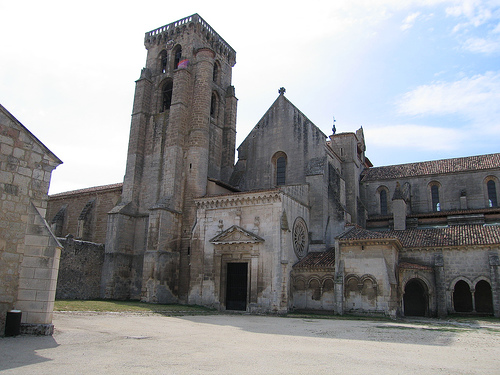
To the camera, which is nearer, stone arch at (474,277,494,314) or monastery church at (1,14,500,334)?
monastery church at (1,14,500,334)

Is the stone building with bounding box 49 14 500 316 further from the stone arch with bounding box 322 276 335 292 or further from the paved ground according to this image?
the paved ground

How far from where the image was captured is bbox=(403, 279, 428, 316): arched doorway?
27.7m

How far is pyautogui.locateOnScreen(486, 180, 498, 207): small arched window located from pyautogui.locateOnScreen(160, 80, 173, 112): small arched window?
1099 inches

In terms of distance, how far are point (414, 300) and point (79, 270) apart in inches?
916

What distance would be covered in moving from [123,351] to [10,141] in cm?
650

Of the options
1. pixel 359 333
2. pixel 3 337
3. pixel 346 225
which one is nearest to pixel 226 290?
pixel 346 225

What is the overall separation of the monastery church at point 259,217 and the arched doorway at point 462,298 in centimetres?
9

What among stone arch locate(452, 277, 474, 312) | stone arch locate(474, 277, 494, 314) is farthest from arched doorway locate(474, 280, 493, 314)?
stone arch locate(452, 277, 474, 312)

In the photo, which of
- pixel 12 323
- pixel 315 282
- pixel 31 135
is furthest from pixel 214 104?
pixel 12 323

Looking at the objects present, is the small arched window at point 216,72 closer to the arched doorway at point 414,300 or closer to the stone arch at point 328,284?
the stone arch at point 328,284

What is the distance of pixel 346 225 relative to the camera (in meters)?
28.8

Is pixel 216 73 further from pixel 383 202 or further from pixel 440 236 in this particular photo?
pixel 440 236

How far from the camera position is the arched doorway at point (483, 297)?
87.2ft

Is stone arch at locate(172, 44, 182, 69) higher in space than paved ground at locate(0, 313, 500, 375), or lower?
higher
